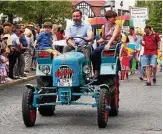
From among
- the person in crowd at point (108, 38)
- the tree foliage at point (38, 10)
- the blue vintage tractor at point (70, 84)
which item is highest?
the person in crowd at point (108, 38)

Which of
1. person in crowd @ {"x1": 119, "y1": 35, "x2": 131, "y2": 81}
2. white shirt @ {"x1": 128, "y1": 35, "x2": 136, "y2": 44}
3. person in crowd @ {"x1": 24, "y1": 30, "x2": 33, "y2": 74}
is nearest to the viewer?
person in crowd @ {"x1": 119, "y1": 35, "x2": 131, "y2": 81}

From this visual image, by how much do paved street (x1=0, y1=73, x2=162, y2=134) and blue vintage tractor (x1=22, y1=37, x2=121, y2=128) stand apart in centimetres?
24

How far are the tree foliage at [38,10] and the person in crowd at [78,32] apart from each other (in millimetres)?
32362

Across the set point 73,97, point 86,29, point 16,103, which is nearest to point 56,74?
point 73,97

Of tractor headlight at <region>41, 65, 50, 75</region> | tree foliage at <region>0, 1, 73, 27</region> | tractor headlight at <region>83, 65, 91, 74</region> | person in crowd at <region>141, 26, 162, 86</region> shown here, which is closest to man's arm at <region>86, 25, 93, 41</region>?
tractor headlight at <region>83, 65, 91, 74</region>

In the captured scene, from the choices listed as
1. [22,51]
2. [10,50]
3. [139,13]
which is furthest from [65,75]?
[139,13]

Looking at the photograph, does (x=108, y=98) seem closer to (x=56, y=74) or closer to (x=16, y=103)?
(x=56, y=74)

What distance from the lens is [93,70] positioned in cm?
1061

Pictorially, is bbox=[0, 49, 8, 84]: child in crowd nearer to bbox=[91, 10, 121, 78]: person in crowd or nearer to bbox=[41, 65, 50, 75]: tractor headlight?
bbox=[91, 10, 121, 78]: person in crowd

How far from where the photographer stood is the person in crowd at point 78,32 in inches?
412

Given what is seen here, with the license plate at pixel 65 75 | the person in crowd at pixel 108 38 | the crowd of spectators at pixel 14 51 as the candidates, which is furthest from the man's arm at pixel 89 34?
the crowd of spectators at pixel 14 51

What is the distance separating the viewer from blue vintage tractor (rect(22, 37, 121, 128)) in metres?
9.45

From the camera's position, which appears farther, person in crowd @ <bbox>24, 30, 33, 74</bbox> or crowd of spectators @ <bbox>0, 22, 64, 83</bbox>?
person in crowd @ <bbox>24, 30, 33, 74</bbox>

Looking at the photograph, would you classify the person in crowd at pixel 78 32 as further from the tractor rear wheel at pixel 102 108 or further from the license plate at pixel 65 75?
the tractor rear wheel at pixel 102 108
